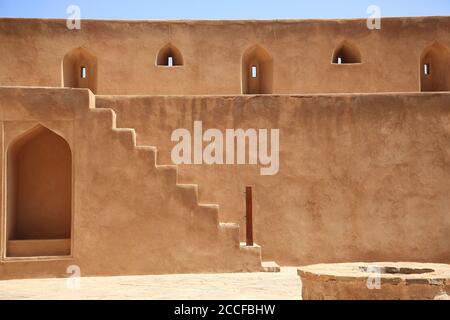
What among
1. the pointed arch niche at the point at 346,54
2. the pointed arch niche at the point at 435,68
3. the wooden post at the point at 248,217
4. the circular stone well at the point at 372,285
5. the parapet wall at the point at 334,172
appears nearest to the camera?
the circular stone well at the point at 372,285

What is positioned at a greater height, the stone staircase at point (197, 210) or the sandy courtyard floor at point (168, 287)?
the stone staircase at point (197, 210)

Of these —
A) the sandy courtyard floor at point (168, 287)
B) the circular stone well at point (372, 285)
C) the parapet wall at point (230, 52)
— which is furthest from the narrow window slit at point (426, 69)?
the circular stone well at point (372, 285)

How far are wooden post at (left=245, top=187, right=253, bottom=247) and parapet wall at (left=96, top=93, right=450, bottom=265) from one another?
0.78 meters

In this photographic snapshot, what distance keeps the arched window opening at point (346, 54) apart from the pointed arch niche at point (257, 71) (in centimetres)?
159

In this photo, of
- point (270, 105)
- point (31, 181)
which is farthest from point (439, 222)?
point (31, 181)

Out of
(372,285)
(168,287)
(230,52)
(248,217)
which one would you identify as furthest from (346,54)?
(372,285)

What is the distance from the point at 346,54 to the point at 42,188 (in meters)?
7.72

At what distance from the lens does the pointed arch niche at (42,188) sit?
1245 cm

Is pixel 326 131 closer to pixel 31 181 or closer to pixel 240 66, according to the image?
pixel 240 66

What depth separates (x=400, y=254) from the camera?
1265 cm

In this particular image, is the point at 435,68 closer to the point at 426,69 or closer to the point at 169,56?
the point at 426,69

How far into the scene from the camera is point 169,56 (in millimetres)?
15719
